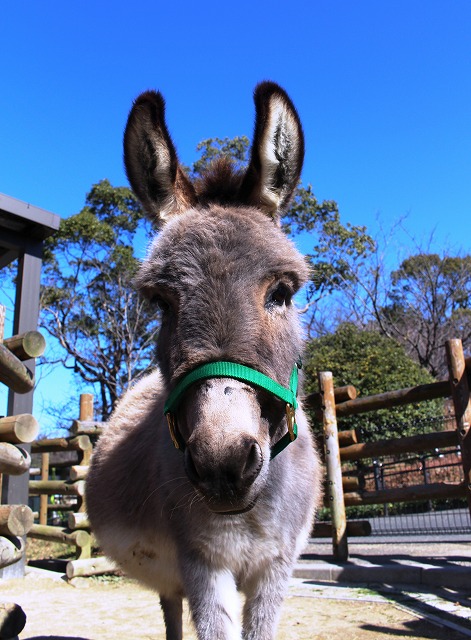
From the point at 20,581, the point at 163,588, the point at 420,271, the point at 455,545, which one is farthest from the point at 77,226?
the point at 163,588

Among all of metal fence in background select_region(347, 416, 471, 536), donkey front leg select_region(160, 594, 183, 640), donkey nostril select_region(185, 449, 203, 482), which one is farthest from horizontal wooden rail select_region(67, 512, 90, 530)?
donkey nostril select_region(185, 449, 203, 482)

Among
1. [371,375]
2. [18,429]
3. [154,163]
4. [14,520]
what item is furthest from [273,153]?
[371,375]

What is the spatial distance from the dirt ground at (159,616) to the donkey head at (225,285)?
2.45 m

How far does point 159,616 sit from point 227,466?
4.38 m

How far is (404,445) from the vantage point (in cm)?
635

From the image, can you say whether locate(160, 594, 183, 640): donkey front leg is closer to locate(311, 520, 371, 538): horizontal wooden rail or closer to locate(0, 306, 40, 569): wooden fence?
locate(0, 306, 40, 569): wooden fence

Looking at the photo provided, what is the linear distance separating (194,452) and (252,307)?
66cm

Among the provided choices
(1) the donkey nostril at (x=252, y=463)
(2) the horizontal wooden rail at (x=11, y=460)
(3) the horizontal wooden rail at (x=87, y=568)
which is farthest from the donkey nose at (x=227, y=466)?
(3) the horizontal wooden rail at (x=87, y=568)

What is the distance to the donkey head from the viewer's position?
1797 mm

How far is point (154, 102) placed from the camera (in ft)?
8.82

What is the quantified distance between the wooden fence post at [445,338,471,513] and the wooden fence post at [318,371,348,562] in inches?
78.6

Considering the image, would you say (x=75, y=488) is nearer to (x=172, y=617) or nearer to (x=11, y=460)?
(x=11, y=460)

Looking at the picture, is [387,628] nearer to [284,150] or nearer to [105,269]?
[284,150]

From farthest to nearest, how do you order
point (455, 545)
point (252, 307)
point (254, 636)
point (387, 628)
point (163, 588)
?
point (455, 545)
point (387, 628)
point (163, 588)
point (254, 636)
point (252, 307)
